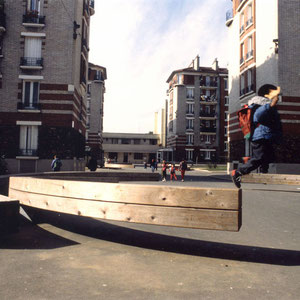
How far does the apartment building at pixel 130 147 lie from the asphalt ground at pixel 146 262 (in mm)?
75216

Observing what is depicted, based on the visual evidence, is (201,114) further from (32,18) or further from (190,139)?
(32,18)

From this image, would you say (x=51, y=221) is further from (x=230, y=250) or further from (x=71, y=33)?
(x=71, y=33)

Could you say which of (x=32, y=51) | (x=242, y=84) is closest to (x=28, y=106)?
(x=32, y=51)

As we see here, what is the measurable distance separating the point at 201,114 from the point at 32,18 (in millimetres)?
41006

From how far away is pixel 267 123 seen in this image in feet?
13.0

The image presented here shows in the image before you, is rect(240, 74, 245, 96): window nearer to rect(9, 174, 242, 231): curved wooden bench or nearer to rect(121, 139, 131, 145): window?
rect(9, 174, 242, 231): curved wooden bench

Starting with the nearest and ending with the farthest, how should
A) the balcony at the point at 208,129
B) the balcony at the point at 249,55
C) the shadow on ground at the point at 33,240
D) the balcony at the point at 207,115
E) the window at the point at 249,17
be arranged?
the shadow on ground at the point at 33,240 < the balcony at the point at 249,55 < the window at the point at 249,17 < the balcony at the point at 208,129 < the balcony at the point at 207,115

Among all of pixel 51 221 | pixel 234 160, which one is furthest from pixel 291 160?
pixel 51 221

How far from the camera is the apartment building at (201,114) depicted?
5794 cm

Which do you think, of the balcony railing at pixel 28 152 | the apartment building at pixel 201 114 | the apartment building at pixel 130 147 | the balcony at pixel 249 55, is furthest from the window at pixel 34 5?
the apartment building at pixel 130 147

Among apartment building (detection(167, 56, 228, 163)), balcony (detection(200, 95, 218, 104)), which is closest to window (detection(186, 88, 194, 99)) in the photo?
apartment building (detection(167, 56, 228, 163))

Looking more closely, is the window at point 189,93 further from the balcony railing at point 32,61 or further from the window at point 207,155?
the balcony railing at point 32,61

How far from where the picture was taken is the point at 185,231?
17.6ft

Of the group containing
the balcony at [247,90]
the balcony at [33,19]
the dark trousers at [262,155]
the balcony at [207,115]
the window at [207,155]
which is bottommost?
the dark trousers at [262,155]
